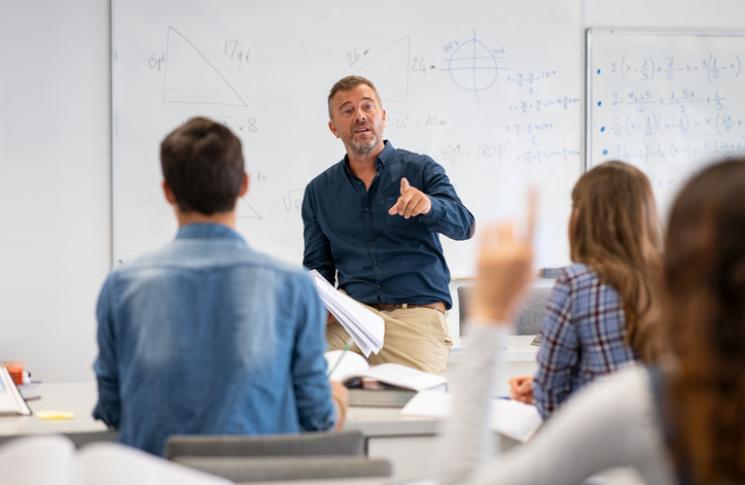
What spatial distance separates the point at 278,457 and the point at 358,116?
7.57 feet

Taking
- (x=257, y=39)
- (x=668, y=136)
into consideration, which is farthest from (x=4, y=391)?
(x=668, y=136)

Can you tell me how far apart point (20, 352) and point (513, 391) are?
283 cm

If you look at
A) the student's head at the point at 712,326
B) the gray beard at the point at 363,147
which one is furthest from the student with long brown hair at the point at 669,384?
the gray beard at the point at 363,147

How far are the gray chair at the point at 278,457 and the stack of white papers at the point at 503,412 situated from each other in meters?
0.61

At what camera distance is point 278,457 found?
1526 mm

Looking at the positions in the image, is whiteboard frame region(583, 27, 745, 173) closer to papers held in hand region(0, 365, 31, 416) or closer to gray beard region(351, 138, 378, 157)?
gray beard region(351, 138, 378, 157)

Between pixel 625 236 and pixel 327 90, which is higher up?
pixel 327 90

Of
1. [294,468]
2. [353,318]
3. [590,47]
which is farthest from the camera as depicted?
[590,47]

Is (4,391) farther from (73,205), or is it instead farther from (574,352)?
(73,205)

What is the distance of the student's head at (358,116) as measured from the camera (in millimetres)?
3697

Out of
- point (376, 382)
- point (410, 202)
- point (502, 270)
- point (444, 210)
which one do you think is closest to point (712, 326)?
point (502, 270)

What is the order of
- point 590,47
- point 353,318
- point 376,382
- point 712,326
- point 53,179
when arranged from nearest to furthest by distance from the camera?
point 712,326 → point 376,382 → point 353,318 → point 53,179 → point 590,47

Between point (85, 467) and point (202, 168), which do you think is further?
point (202, 168)

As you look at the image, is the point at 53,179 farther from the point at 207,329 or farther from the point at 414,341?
the point at 207,329
